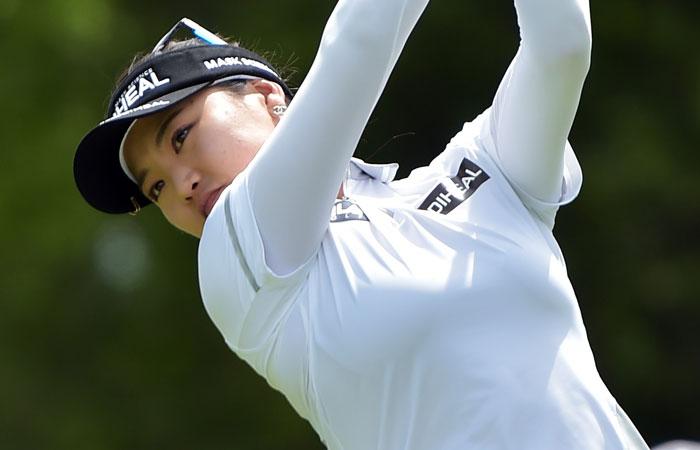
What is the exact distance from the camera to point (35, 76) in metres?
6.27

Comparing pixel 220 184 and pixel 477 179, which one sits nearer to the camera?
pixel 477 179

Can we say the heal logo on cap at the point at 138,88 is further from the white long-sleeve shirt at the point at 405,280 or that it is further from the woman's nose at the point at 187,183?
the white long-sleeve shirt at the point at 405,280

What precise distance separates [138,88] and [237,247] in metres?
0.44

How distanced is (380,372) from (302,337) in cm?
13

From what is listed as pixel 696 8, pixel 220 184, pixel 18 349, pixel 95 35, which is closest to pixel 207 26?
pixel 95 35

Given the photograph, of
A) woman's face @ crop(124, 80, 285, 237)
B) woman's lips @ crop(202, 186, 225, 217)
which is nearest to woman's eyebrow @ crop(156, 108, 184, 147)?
woman's face @ crop(124, 80, 285, 237)

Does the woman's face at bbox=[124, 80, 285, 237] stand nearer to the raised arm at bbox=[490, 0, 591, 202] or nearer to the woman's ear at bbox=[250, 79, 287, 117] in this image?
Result: the woman's ear at bbox=[250, 79, 287, 117]

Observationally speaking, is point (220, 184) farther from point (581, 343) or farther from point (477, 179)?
point (581, 343)

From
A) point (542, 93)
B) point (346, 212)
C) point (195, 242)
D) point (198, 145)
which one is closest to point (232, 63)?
point (198, 145)

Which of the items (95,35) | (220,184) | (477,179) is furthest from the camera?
(95,35)

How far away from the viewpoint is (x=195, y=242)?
6406mm

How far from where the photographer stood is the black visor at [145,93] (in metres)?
2.12

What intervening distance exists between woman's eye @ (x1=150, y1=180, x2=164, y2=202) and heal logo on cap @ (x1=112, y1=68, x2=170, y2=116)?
0.13m

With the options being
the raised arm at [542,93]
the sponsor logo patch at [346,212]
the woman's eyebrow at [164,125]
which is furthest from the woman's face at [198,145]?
the raised arm at [542,93]
